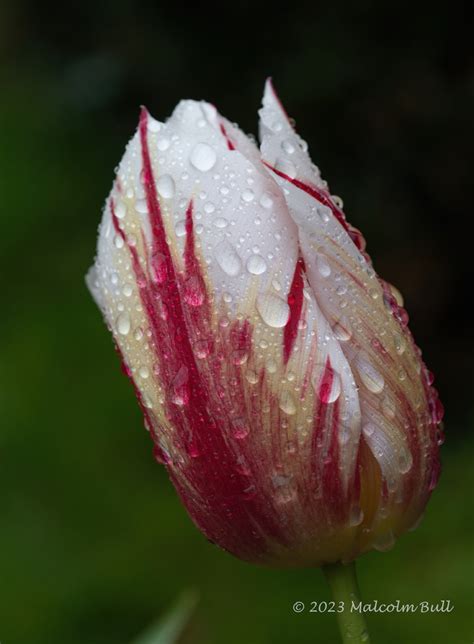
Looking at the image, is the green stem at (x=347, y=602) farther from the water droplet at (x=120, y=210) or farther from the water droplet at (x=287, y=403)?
the water droplet at (x=120, y=210)

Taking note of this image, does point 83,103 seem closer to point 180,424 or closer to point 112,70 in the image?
point 112,70

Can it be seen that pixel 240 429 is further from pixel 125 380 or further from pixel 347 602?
pixel 125 380

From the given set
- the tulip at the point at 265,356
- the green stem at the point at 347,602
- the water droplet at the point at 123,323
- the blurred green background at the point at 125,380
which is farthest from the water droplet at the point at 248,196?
the blurred green background at the point at 125,380

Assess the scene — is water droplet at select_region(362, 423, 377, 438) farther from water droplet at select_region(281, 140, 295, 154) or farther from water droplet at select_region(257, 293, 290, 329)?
water droplet at select_region(281, 140, 295, 154)

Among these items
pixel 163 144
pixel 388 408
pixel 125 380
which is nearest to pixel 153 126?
pixel 163 144

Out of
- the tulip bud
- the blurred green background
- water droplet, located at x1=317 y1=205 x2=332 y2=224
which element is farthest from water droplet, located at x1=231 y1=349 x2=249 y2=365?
the blurred green background

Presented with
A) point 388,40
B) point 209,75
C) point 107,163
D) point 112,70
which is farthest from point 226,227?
point 107,163
